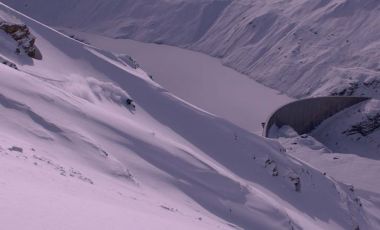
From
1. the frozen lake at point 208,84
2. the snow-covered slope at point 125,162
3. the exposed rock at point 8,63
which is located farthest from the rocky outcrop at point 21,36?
the frozen lake at point 208,84

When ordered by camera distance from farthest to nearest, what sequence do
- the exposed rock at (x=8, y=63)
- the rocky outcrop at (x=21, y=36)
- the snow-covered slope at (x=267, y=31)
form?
the snow-covered slope at (x=267, y=31)
the rocky outcrop at (x=21, y=36)
the exposed rock at (x=8, y=63)

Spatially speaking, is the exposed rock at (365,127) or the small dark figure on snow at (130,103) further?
the exposed rock at (365,127)

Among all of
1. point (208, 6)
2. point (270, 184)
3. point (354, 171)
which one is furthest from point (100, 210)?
point (208, 6)

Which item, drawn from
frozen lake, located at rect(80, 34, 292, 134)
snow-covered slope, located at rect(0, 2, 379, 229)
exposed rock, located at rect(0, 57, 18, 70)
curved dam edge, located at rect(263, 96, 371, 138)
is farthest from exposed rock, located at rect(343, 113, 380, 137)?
exposed rock, located at rect(0, 57, 18, 70)

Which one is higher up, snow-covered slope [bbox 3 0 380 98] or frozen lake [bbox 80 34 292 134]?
snow-covered slope [bbox 3 0 380 98]

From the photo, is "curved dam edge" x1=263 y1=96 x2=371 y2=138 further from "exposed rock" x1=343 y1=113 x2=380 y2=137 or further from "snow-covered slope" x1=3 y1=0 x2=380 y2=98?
"snow-covered slope" x1=3 y1=0 x2=380 y2=98

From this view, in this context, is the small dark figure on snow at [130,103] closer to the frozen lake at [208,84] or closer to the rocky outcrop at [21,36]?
the rocky outcrop at [21,36]

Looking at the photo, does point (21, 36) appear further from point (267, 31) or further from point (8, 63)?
point (267, 31)
